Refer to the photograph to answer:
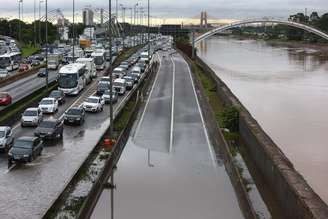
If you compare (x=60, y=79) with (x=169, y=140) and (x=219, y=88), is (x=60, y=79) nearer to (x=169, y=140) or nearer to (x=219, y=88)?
(x=219, y=88)

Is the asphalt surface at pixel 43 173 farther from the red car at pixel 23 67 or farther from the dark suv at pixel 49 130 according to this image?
the red car at pixel 23 67

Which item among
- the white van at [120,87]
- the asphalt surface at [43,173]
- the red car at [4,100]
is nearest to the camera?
the asphalt surface at [43,173]

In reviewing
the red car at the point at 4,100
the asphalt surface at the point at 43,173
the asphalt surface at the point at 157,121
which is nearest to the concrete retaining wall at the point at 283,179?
the asphalt surface at the point at 157,121

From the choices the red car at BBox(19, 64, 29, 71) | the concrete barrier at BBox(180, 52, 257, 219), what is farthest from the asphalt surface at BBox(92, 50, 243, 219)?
the red car at BBox(19, 64, 29, 71)

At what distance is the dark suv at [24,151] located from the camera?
2550cm

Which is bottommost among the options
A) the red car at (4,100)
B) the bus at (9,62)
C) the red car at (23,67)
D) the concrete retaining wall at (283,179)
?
the concrete retaining wall at (283,179)

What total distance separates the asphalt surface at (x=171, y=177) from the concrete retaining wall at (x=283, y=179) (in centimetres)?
173

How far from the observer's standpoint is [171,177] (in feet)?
82.7

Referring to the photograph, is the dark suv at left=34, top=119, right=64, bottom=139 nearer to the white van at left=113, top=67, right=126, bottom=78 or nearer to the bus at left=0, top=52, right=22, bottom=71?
the white van at left=113, top=67, right=126, bottom=78

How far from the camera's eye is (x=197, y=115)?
135 ft

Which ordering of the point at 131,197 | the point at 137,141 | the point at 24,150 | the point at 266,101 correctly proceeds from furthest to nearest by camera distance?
1. the point at 266,101
2. the point at 137,141
3. the point at 24,150
4. the point at 131,197

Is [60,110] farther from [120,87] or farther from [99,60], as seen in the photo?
[99,60]

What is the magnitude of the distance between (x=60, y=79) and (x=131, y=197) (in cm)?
2832

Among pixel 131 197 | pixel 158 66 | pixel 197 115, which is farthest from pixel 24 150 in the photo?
pixel 158 66
